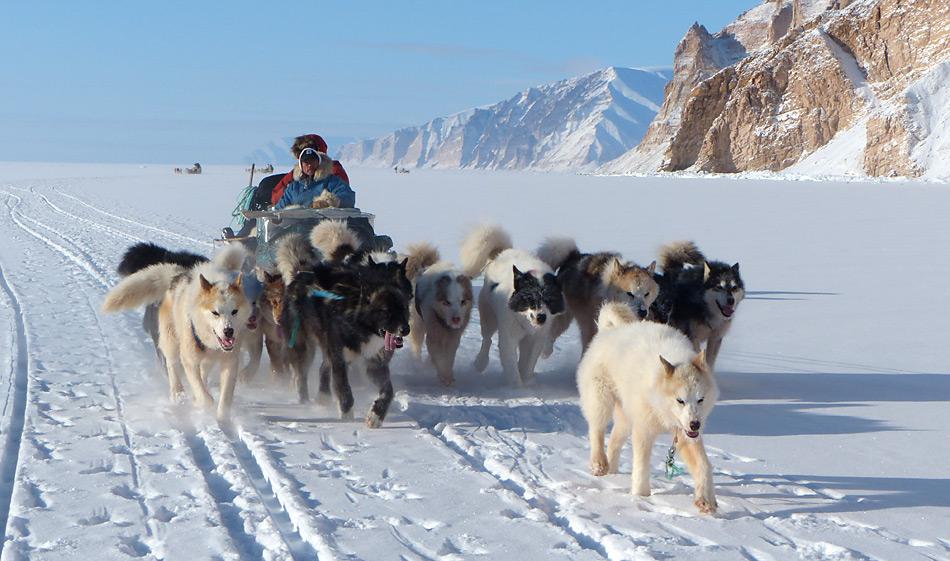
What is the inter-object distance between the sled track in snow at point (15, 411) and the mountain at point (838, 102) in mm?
55445

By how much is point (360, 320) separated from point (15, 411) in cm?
244

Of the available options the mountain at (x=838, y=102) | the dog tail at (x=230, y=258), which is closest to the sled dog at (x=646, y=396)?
the dog tail at (x=230, y=258)

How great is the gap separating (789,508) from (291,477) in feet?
8.62

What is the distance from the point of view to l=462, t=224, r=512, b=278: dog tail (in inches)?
336

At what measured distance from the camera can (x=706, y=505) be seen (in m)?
4.64

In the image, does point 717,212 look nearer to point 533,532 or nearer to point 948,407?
point 948,407

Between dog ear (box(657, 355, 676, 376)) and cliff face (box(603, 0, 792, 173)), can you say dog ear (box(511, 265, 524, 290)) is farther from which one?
cliff face (box(603, 0, 792, 173))

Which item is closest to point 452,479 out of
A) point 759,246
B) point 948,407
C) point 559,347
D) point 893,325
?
point 948,407

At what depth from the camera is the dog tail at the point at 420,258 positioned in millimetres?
8315

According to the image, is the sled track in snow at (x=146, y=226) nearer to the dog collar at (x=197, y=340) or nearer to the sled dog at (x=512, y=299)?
the sled dog at (x=512, y=299)

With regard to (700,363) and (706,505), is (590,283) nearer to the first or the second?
(700,363)

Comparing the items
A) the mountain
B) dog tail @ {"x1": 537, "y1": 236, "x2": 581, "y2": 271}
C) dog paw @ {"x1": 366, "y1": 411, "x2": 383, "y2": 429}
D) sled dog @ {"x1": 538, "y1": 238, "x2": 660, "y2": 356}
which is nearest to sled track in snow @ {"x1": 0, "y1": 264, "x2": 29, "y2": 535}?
dog paw @ {"x1": 366, "y1": 411, "x2": 383, "y2": 429}

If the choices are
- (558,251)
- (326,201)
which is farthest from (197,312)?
(558,251)

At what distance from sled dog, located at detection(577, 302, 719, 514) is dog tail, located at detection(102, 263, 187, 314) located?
3.44 meters
